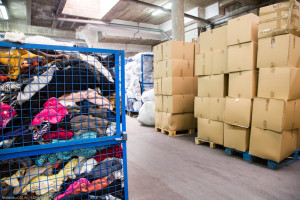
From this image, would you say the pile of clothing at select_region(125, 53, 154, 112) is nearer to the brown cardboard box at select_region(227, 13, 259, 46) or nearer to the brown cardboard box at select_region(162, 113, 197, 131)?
the brown cardboard box at select_region(162, 113, 197, 131)

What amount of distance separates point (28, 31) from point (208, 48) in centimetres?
959

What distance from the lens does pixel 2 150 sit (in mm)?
1187

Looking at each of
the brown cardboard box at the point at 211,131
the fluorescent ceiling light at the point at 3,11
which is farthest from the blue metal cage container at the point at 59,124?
the fluorescent ceiling light at the point at 3,11

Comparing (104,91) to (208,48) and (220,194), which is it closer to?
(220,194)

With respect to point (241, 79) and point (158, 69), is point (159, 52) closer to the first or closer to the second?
point (158, 69)

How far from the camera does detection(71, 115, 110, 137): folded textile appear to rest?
1424mm

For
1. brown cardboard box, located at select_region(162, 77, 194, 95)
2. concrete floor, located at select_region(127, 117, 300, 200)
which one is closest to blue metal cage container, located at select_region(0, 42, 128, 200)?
concrete floor, located at select_region(127, 117, 300, 200)

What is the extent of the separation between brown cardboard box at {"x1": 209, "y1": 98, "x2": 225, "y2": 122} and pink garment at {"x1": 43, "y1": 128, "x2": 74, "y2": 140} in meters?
2.73

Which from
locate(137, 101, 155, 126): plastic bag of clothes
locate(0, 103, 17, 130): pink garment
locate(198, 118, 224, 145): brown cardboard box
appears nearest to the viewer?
locate(0, 103, 17, 130): pink garment

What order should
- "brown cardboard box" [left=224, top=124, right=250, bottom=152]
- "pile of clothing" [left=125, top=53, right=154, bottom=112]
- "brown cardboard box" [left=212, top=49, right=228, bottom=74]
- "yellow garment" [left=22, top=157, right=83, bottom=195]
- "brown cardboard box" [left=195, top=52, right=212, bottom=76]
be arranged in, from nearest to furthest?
"yellow garment" [left=22, top=157, right=83, bottom=195]
"brown cardboard box" [left=224, top=124, right=250, bottom=152]
"brown cardboard box" [left=212, top=49, right=228, bottom=74]
"brown cardboard box" [left=195, top=52, right=212, bottom=76]
"pile of clothing" [left=125, top=53, right=154, bottom=112]

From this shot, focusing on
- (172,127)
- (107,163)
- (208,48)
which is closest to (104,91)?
(107,163)

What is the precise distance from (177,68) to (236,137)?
209 centimetres

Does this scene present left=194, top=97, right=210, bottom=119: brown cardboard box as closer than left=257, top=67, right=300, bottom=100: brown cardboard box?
No

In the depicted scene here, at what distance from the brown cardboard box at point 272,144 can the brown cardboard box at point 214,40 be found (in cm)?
154
